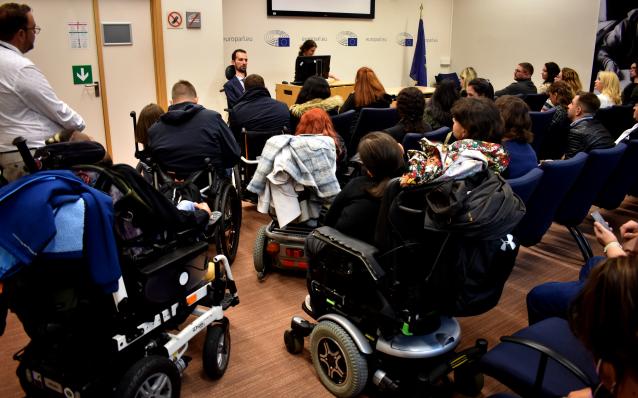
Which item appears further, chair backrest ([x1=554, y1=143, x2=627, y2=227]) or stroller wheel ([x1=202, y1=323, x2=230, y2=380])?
chair backrest ([x1=554, y1=143, x2=627, y2=227])

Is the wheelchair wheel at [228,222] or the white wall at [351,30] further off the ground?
the white wall at [351,30]

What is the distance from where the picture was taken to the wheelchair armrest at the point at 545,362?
4.85 ft

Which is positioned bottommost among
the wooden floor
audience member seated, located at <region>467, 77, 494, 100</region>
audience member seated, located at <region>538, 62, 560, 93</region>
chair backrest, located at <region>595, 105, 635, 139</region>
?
the wooden floor

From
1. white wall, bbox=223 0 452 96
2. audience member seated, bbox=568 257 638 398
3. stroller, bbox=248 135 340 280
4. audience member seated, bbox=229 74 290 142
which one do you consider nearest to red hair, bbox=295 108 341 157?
stroller, bbox=248 135 340 280

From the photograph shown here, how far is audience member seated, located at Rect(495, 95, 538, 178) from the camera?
3049 mm

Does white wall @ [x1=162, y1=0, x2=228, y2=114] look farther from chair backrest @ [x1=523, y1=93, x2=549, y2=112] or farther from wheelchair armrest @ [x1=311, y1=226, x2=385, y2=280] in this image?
wheelchair armrest @ [x1=311, y1=226, x2=385, y2=280]

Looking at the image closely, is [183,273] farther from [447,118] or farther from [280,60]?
[280,60]

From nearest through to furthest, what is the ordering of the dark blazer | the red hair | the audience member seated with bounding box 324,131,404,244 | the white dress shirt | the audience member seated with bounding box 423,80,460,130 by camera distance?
the audience member seated with bounding box 324,131,404,244
the white dress shirt
the red hair
the audience member seated with bounding box 423,80,460,130
the dark blazer

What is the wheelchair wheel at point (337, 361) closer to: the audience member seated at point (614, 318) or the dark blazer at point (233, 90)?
the audience member seated at point (614, 318)

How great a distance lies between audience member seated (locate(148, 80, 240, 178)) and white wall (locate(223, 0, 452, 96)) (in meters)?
4.17

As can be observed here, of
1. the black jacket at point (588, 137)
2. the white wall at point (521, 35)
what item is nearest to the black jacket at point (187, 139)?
the black jacket at point (588, 137)

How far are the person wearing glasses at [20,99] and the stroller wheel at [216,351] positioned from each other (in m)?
1.33

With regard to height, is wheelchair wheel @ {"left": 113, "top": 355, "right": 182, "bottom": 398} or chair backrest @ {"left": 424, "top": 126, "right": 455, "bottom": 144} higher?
chair backrest @ {"left": 424, "top": 126, "right": 455, "bottom": 144}

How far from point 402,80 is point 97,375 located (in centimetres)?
842
